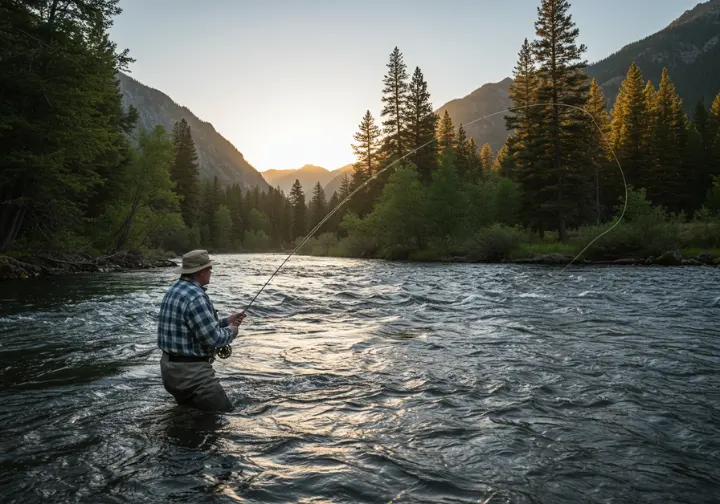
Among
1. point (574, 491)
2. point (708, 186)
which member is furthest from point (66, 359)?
point (708, 186)

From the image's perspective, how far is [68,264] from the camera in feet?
80.2

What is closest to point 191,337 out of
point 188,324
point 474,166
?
point 188,324

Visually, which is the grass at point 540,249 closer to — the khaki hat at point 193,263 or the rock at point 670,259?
the rock at point 670,259

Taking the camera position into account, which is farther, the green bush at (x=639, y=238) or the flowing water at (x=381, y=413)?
the green bush at (x=639, y=238)

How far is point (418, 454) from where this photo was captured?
13.8 feet

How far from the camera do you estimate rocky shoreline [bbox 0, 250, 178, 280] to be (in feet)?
65.2

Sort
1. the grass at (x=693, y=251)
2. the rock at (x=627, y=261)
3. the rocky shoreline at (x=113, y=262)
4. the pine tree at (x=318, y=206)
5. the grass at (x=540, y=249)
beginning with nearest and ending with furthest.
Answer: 1. the rocky shoreline at (x=113, y=262)
2. the grass at (x=693, y=251)
3. the rock at (x=627, y=261)
4. the grass at (x=540, y=249)
5. the pine tree at (x=318, y=206)

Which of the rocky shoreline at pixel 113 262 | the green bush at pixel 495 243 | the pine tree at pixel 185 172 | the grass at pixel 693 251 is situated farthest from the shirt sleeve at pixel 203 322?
the pine tree at pixel 185 172

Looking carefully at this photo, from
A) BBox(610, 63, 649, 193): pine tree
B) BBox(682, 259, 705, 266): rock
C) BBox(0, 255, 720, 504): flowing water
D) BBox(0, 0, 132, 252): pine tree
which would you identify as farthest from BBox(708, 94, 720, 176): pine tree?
BBox(0, 0, 132, 252): pine tree

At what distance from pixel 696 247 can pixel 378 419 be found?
2931 cm

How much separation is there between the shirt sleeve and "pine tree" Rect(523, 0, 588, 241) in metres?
33.1

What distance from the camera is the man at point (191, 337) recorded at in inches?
190

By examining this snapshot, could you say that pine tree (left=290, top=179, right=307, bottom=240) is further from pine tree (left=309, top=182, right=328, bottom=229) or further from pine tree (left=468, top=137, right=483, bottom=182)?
pine tree (left=468, top=137, right=483, bottom=182)

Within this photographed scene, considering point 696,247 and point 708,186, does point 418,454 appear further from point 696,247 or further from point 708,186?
point 708,186
